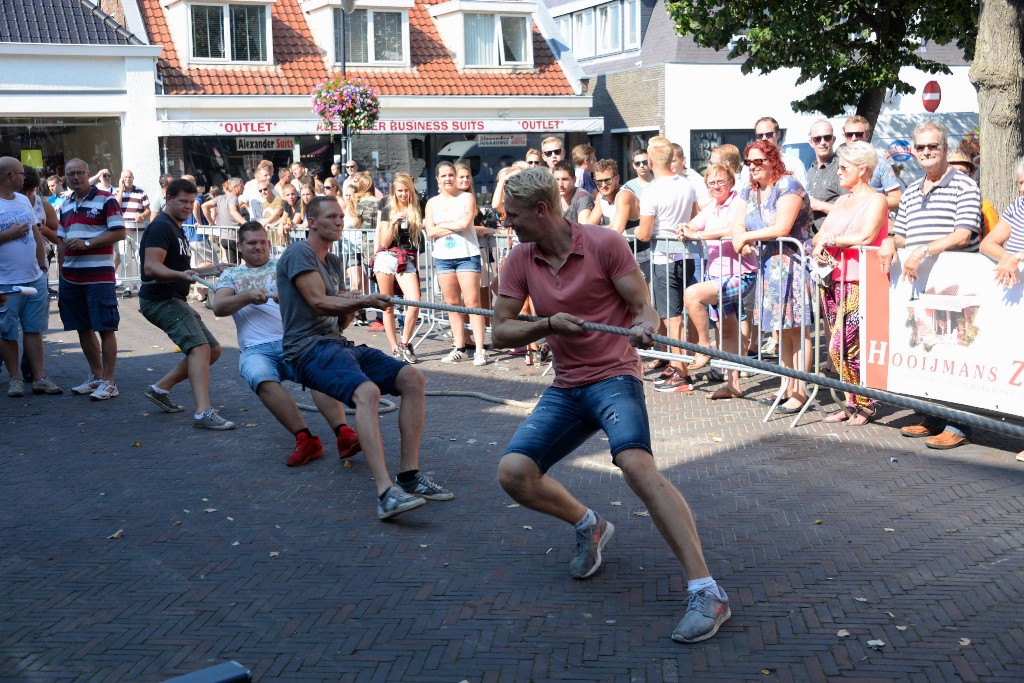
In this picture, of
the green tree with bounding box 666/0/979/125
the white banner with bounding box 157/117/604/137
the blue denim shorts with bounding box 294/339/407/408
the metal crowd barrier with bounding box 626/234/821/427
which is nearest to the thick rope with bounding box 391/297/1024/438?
the blue denim shorts with bounding box 294/339/407/408

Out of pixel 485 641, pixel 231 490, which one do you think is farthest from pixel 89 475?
pixel 485 641

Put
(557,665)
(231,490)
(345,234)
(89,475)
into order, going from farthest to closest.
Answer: (345,234) → (89,475) → (231,490) → (557,665)

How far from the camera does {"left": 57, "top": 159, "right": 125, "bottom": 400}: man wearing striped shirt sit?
9.39 m

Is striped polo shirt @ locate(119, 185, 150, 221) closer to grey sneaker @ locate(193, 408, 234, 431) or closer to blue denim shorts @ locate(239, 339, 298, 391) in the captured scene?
grey sneaker @ locate(193, 408, 234, 431)

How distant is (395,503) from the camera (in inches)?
232

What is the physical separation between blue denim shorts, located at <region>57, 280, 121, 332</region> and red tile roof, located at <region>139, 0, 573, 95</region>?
17683 mm

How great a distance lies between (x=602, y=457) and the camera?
7.27 meters

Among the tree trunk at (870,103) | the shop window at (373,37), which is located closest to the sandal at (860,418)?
the tree trunk at (870,103)

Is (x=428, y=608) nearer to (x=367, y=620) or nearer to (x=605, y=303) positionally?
(x=367, y=620)

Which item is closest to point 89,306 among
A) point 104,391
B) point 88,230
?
point 88,230

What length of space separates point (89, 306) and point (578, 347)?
5965 mm

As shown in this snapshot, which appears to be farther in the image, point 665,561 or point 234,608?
point 665,561

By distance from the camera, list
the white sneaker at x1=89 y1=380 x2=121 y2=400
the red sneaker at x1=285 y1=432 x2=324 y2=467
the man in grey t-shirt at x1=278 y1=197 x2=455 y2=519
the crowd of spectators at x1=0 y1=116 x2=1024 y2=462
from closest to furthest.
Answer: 1. the man in grey t-shirt at x1=278 y1=197 x2=455 y2=519
2. the red sneaker at x1=285 y1=432 x2=324 y2=467
3. the crowd of spectators at x1=0 y1=116 x2=1024 y2=462
4. the white sneaker at x1=89 y1=380 x2=121 y2=400

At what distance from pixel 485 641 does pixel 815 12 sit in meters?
17.4
